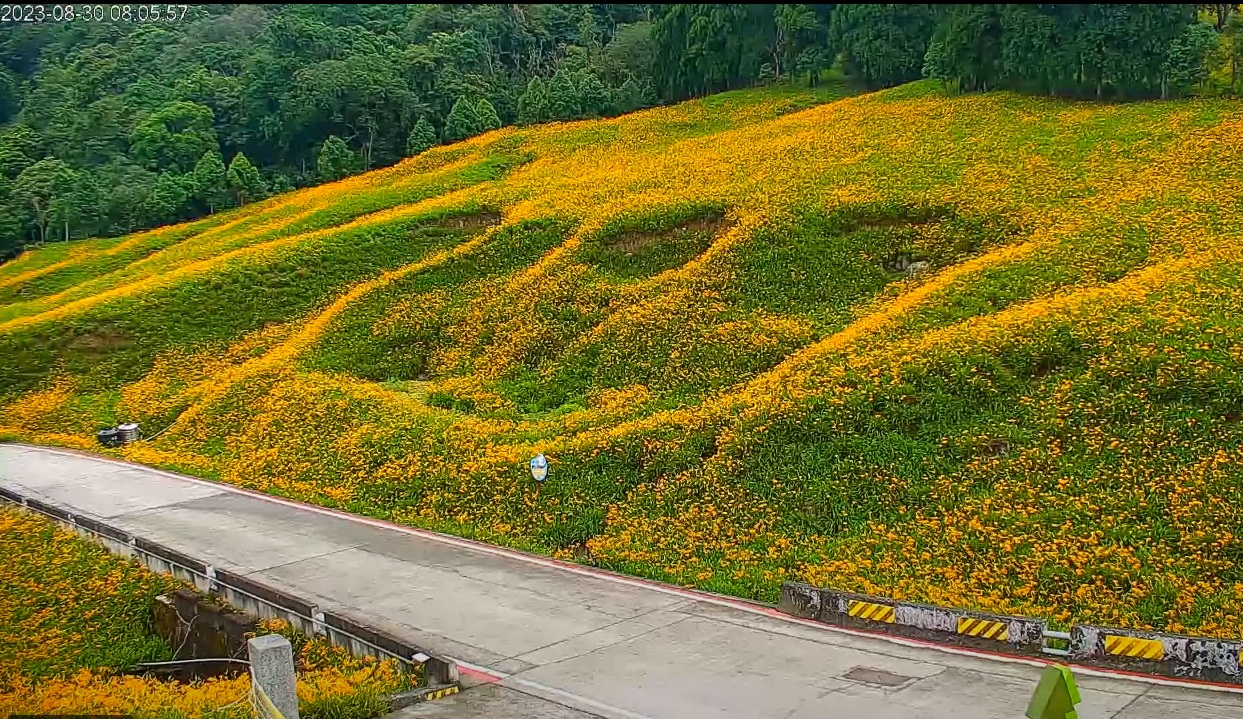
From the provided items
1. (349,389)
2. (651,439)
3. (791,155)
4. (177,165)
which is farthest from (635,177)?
(177,165)

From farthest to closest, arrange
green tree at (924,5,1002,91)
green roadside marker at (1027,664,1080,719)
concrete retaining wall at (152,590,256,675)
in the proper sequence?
green tree at (924,5,1002,91) < concrete retaining wall at (152,590,256,675) < green roadside marker at (1027,664,1080,719)

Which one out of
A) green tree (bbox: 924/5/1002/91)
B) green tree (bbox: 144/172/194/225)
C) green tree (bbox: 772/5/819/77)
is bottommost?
green tree (bbox: 144/172/194/225)

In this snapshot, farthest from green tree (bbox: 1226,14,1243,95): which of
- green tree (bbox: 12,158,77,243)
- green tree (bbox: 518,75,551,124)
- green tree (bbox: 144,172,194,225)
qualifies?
green tree (bbox: 12,158,77,243)

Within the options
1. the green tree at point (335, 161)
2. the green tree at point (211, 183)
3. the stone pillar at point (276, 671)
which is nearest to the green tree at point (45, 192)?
the green tree at point (211, 183)

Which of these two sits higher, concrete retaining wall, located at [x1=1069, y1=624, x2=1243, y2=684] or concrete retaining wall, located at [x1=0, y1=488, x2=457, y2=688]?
concrete retaining wall, located at [x1=1069, y1=624, x2=1243, y2=684]

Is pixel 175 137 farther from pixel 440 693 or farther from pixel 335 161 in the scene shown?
pixel 440 693

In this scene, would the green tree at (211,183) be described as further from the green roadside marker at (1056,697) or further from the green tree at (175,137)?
the green roadside marker at (1056,697)

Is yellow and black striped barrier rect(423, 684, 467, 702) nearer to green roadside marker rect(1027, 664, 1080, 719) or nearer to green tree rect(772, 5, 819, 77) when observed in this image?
green roadside marker rect(1027, 664, 1080, 719)
